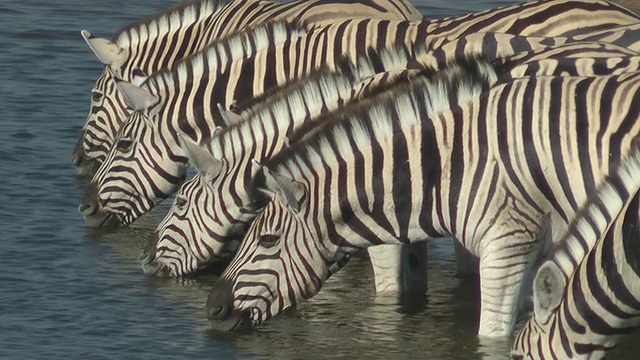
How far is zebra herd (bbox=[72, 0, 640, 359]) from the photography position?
880 cm

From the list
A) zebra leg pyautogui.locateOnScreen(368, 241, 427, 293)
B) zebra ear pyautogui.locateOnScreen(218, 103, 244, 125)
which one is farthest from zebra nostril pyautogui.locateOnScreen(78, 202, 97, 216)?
zebra leg pyautogui.locateOnScreen(368, 241, 427, 293)

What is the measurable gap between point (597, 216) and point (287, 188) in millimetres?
2961

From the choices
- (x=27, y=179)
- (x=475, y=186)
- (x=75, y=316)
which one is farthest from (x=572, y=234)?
(x=27, y=179)

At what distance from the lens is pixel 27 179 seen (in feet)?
54.1

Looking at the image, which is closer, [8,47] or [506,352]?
[506,352]

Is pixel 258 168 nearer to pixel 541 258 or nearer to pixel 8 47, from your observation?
pixel 541 258

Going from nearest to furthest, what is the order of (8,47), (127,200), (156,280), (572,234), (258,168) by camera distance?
1. (572,234)
2. (258,168)
3. (156,280)
4. (127,200)
5. (8,47)

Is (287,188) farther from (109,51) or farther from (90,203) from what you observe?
(109,51)

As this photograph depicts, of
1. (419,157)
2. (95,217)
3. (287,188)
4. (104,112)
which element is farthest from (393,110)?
(104,112)

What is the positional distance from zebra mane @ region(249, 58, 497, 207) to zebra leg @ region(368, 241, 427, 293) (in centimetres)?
170

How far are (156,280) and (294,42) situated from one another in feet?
7.01

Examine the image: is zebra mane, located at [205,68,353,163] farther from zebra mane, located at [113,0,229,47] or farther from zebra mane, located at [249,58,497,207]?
zebra mane, located at [113,0,229,47]

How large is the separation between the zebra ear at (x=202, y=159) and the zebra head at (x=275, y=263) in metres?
0.70

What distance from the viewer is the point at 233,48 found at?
14.3m
